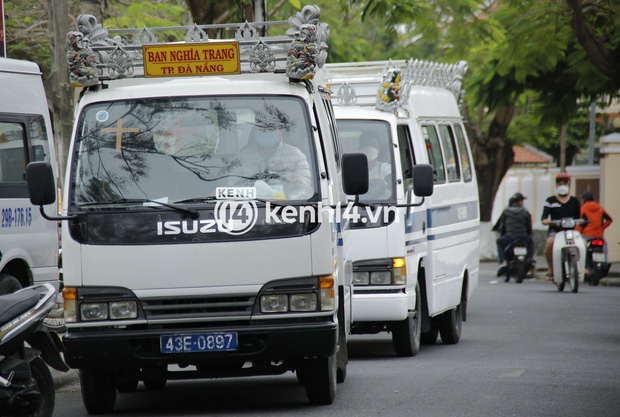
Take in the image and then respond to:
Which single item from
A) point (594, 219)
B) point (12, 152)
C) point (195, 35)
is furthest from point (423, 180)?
point (594, 219)

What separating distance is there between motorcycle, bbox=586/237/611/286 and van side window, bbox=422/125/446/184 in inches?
416

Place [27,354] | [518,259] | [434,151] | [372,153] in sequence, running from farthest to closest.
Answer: [518,259] < [434,151] < [372,153] < [27,354]

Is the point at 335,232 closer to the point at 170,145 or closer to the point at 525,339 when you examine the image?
the point at 170,145

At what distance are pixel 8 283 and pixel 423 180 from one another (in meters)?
4.33

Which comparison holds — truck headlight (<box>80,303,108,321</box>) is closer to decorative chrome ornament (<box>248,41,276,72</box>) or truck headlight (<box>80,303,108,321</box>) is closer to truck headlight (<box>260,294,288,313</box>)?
truck headlight (<box>260,294,288,313</box>)

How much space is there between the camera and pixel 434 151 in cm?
1261

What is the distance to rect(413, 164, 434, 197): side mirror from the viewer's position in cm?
976

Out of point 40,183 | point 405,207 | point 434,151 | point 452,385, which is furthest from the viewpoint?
point 434,151

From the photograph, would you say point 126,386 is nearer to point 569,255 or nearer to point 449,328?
point 449,328

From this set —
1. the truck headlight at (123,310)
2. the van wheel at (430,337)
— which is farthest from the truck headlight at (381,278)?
the truck headlight at (123,310)

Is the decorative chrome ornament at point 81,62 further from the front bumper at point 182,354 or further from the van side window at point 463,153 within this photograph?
the van side window at point 463,153

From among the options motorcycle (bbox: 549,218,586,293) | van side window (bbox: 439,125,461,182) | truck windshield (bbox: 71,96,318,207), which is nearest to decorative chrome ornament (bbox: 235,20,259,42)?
truck windshield (bbox: 71,96,318,207)

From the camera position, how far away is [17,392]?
6.66 m

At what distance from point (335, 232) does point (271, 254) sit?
825mm
